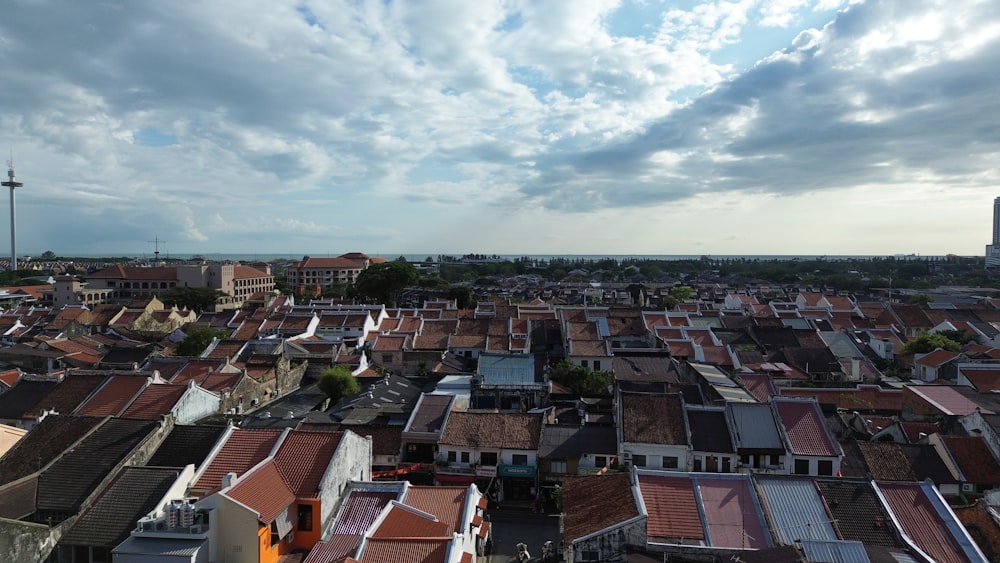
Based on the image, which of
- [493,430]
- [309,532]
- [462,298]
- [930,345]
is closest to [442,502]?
[309,532]

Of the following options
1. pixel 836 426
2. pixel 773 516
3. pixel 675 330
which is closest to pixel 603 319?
pixel 675 330

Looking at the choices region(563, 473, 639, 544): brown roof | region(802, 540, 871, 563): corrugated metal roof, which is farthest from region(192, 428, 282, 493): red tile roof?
region(802, 540, 871, 563): corrugated metal roof

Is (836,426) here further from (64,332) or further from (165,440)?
(64,332)

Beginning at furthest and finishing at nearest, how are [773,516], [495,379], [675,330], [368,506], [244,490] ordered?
[675,330]
[495,379]
[368,506]
[773,516]
[244,490]

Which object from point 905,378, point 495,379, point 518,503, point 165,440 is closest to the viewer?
point 165,440

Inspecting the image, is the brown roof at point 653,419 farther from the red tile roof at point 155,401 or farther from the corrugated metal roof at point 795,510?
the red tile roof at point 155,401

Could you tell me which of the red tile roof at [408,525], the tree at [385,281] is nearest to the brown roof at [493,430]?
the red tile roof at [408,525]

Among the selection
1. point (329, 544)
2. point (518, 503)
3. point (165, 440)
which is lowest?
point (518, 503)
